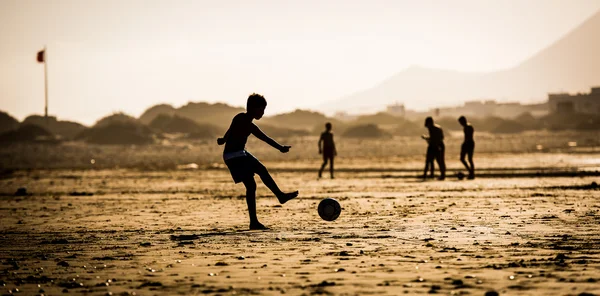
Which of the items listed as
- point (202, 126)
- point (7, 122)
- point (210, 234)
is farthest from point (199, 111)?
point (210, 234)

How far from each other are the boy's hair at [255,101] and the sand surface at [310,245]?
172 centimetres

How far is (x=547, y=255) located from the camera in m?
8.84

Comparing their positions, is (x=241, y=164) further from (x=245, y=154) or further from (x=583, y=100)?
(x=583, y=100)

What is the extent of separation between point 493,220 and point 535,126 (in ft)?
312

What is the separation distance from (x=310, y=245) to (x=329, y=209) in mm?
2782

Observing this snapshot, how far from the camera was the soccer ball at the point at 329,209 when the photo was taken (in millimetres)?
12617

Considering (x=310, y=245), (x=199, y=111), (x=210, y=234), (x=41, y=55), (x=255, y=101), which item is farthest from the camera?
(x=199, y=111)

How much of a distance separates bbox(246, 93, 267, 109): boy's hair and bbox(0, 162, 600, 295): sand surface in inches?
67.8

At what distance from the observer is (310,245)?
9.89 m

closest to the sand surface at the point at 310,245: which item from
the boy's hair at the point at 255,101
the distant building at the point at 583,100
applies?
the boy's hair at the point at 255,101

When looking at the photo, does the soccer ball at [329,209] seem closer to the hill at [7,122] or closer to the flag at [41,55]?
the flag at [41,55]

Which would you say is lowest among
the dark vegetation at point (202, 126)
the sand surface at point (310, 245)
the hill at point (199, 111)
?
the sand surface at point (310, 245)

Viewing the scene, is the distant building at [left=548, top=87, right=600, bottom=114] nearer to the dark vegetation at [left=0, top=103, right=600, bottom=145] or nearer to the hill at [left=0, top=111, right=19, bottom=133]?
the dark vegetation at [left=0, top=103, right=600, bottom=145]

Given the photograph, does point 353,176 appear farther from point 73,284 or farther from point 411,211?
point 73,284
